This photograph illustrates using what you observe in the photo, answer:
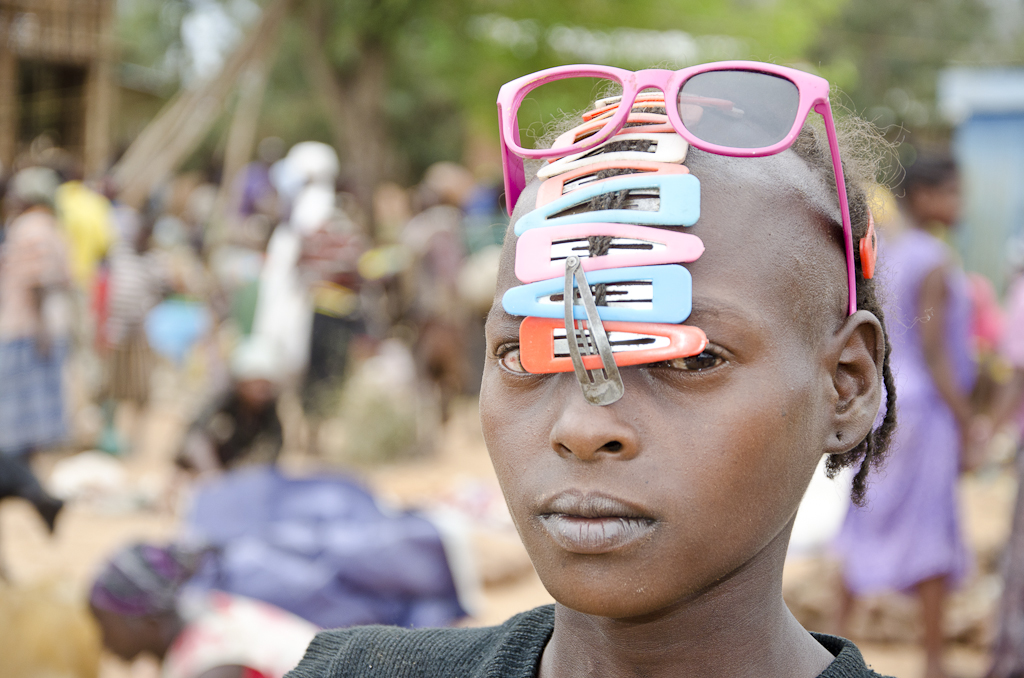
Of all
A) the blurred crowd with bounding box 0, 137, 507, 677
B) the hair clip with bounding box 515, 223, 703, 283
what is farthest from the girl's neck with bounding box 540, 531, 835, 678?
the blurred crowd with bounding box 0, 137, 507, 677

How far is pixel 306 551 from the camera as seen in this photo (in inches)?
154

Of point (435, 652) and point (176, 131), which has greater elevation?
point (176, 131)

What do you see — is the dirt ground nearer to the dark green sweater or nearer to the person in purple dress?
the person in purple dress

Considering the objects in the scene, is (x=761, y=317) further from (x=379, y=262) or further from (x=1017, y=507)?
(x=379, y=262)

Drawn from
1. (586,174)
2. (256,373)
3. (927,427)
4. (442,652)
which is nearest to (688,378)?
(586,174)

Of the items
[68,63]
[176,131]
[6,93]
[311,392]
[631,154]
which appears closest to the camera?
[631,154]

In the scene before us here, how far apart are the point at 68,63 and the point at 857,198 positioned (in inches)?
637

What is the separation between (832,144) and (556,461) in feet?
1.52

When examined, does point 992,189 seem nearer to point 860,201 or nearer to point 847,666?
point 860,201

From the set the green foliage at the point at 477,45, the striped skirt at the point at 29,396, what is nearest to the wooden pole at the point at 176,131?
the green foliage at the point at 477,45

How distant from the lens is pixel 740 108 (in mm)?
1124

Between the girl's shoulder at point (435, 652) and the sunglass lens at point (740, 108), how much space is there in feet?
2.16

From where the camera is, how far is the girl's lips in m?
1.01

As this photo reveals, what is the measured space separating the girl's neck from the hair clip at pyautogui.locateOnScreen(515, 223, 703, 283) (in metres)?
0.39
